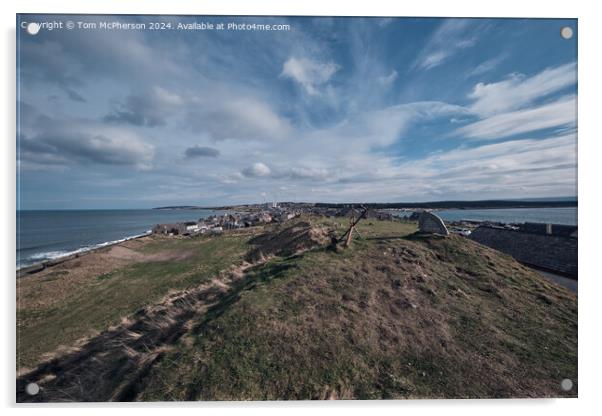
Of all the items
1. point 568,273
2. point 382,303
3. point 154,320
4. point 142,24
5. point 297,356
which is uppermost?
point 142,24

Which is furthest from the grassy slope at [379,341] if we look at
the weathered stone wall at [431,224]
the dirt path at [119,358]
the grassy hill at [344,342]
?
the weathered stone wall at [431,224]

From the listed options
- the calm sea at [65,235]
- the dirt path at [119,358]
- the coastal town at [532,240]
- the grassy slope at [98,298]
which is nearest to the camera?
the dirt path at [119,358]

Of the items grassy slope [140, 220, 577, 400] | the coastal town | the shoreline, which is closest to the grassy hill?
grassy slope [140, 220, 577, 400]

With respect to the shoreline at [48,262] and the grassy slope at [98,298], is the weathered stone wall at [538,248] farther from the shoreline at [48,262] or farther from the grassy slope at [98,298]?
the shoreline at [48,262]

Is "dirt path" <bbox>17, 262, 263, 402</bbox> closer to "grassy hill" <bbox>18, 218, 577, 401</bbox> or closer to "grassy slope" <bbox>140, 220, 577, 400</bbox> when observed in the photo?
"grassy hill" <bbox>18, 218, 577, 401</bbox>

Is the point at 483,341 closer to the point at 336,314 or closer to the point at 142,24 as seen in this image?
the point at 336,314

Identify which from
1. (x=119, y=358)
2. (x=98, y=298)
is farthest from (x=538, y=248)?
(x=98, y=298)

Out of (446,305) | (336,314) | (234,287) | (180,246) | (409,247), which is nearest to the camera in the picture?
(336,314)

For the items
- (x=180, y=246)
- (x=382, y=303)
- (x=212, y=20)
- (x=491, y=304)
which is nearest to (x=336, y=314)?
(x=382, y=303)
